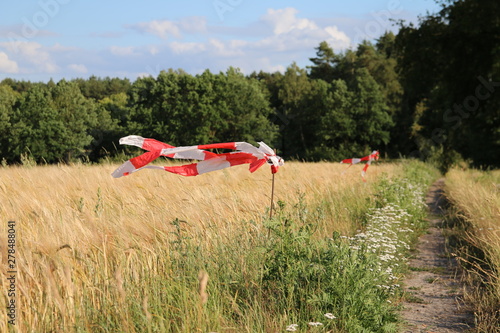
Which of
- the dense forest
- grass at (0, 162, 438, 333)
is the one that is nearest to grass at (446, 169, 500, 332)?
grass at (0, 162, 438, 333)

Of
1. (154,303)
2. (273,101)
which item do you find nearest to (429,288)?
(154,303)

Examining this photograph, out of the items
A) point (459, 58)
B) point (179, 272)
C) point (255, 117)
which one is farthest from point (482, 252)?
point (255, 117)

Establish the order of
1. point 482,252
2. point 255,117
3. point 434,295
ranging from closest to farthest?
point 434,295
point 482,252
point 255,117

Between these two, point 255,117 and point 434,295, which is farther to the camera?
point 255,117

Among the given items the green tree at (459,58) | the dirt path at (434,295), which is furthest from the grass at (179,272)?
the green tree at (459,58)

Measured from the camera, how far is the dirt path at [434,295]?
15.3 feet

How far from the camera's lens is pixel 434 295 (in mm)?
5668

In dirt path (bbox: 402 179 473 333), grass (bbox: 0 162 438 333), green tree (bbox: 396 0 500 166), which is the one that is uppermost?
green tree (bbox: 396 0 500 166)

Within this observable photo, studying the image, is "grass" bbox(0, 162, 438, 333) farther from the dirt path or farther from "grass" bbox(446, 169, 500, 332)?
"grass" bbox(446, 169, 500, 332)

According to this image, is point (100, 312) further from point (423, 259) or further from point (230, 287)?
point (423, 259)

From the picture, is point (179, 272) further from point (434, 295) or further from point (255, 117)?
point (255, 117)

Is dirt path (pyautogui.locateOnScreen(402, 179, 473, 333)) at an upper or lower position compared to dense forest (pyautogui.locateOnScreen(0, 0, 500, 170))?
lower

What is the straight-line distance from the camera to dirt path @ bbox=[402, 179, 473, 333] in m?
4.68

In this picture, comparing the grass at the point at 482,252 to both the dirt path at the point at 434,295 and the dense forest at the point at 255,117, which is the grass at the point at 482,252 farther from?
the dense forest at the point at 255,117
